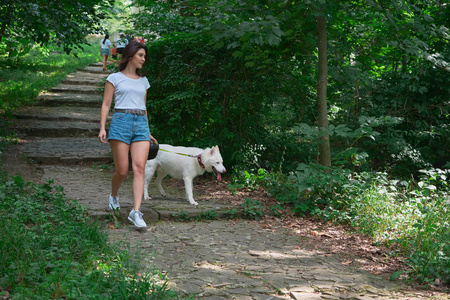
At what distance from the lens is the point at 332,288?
151 inches

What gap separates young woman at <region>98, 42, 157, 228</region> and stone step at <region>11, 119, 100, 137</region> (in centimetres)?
620

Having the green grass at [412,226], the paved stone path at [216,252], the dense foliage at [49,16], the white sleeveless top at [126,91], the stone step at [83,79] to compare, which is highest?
the dense foliage at [49,16]

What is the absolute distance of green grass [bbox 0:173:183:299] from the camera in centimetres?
308

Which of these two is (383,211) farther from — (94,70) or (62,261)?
(94,70)

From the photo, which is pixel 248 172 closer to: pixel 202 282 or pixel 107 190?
pixel 107 190

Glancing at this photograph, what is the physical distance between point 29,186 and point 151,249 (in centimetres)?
280

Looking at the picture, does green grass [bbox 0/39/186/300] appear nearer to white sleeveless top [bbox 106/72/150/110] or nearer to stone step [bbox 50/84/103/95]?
white sleeveless top [bbox 106/72/150/110]

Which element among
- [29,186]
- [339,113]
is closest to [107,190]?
[29,186]

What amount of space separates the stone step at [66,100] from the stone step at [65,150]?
3.39 meters

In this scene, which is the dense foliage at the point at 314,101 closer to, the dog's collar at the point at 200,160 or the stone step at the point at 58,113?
the dog's collar at the point at 200,160

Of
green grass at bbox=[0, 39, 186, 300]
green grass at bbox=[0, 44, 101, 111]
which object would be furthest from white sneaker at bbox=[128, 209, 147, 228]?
green grass at bbox=[0, 44, 101, 111]

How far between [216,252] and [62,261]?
5.75 ft

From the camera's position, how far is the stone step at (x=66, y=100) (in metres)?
13.2

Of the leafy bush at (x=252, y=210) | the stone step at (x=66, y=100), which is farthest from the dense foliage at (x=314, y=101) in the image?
the stone step at (x=66, y=100)
